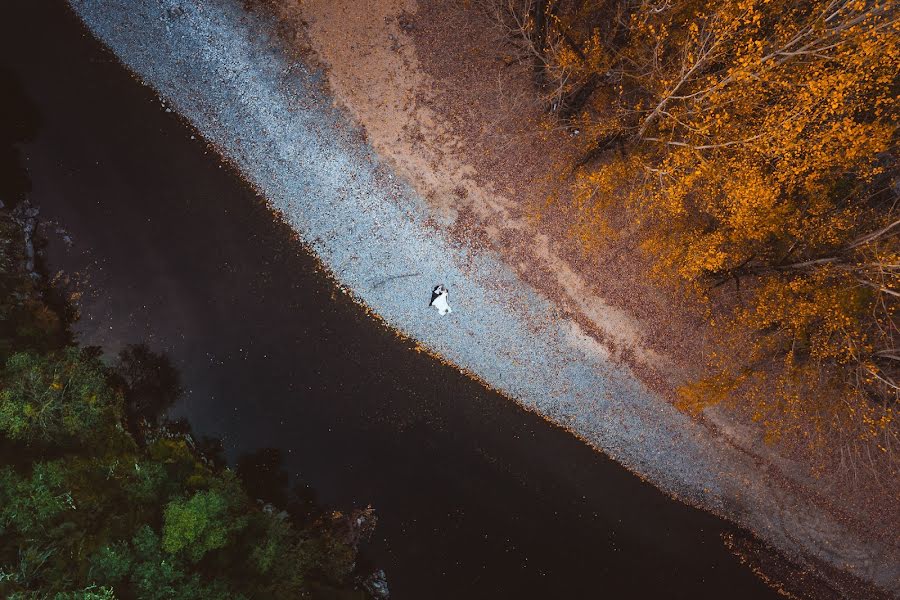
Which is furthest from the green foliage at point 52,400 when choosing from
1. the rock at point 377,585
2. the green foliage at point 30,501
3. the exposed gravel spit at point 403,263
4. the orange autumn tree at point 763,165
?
the orange autumn tree at point 763,165

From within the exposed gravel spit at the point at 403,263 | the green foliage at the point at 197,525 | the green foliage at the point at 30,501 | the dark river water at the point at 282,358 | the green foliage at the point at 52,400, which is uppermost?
the exposed gravel spit at the point at 403,263

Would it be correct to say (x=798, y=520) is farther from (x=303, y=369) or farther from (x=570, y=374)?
(x=303, y=369)

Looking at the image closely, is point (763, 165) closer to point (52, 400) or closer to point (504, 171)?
point (504, 171)

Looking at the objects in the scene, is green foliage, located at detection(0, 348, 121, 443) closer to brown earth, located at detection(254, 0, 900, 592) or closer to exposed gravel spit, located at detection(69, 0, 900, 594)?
exposed gravel spit, located at detection(69, 0, 900, 594)

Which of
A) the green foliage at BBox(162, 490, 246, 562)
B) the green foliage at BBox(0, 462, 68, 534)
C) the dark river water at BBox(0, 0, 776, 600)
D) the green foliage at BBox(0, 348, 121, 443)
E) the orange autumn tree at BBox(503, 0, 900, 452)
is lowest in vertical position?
the green foliage at BBox(0, 462, 68, 534)

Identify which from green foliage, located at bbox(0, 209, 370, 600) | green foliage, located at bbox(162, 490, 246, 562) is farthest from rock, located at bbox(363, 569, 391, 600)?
green foliage, located at bbox(162, 490, 246, 562)

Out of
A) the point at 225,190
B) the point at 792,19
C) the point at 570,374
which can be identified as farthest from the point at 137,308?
the point at 792,19

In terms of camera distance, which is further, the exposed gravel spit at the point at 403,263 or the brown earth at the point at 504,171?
the exposed gravel spit at the point at 403,263

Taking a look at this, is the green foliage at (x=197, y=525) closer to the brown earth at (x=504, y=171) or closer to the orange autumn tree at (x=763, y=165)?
the brown earth at (x=504, y=171)
